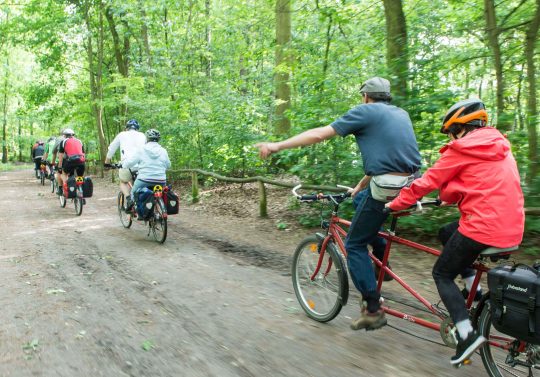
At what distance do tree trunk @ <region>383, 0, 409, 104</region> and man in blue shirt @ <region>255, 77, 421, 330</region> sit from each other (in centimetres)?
399

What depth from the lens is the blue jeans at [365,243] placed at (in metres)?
3.77

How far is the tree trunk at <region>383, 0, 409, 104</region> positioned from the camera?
749cm

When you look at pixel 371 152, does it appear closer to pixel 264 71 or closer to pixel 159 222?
pixel 159 222

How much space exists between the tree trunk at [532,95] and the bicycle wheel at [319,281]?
12.2 ft

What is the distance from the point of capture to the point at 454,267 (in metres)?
3.15

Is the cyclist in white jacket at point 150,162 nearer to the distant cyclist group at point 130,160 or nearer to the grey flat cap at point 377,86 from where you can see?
the distant cyclist group at point 130,160

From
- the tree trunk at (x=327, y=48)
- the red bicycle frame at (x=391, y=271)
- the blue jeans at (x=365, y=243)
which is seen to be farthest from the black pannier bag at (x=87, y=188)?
the blue jeans at (x=365, y=243)

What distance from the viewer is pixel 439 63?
291 inches

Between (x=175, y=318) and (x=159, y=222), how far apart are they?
3.85m

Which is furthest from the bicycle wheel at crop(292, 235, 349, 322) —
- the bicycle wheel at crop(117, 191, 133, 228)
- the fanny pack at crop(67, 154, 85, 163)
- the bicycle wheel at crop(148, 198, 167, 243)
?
the fanny pack at crop(67, 154, 85, 163)

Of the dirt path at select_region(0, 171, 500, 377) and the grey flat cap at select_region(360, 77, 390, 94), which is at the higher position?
the grey flat cap at select_region(360, 77, 390, 94)

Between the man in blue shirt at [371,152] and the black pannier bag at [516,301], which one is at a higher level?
the man in blue shirt at [371,152]

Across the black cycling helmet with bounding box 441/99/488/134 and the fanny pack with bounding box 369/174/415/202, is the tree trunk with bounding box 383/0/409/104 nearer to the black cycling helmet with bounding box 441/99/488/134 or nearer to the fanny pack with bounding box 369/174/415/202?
the fanny pack with bounding box 369/174/415/202

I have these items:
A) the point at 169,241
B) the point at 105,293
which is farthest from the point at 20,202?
the point at 105,293
